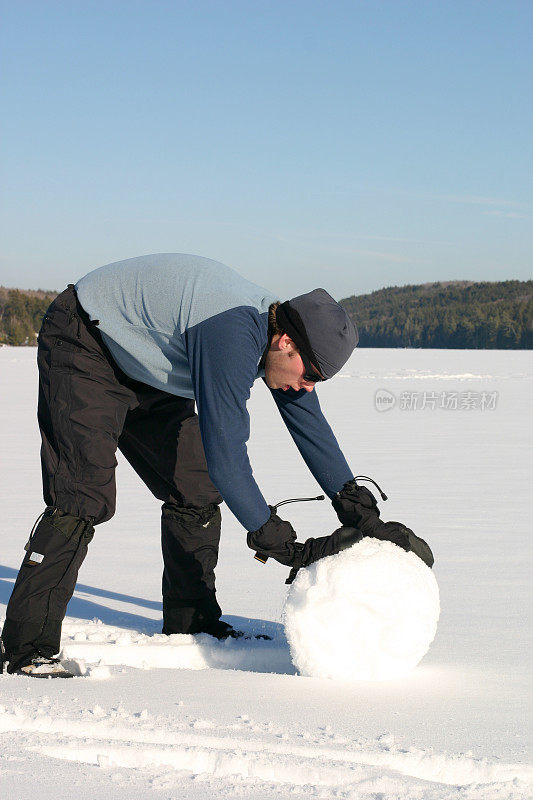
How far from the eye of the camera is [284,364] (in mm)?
2682

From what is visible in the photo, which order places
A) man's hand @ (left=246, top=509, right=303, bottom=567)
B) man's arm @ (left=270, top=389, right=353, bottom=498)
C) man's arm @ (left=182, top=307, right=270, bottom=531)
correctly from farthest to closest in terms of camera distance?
1. man's arm @ (left=270, top=389, right=353, bottom=498)
2. man's hand @ (left=246, top=509, right=303, bottom=567)
3. man's arm @ (left=182, top=307, right=270, bottom=531)

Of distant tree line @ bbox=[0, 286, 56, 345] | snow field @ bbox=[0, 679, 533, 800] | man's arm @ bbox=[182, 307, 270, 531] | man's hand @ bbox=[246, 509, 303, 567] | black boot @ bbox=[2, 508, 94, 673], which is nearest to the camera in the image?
snow field @ bbox=[0, 679, 533, 800]

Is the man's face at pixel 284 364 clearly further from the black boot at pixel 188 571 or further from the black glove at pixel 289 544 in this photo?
the black boot at pixel 188 571

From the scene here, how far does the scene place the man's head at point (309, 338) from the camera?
103 inches

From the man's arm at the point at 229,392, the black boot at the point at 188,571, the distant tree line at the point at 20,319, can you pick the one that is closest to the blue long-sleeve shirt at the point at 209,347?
the man's arm at the point at 229,392

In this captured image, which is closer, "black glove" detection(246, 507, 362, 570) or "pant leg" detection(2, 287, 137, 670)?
"black glove" detection(246, 507, 362, 570)

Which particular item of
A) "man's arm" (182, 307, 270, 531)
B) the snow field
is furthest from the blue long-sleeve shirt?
the snow field

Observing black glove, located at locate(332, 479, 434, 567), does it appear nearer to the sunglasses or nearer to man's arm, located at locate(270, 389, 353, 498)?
man's arm, located at locate(270, 389, 353, 498)

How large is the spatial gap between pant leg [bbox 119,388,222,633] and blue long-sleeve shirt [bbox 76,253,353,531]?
358 mm

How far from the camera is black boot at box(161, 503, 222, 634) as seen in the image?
3357mm

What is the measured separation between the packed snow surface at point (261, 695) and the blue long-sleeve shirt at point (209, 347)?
593 mm

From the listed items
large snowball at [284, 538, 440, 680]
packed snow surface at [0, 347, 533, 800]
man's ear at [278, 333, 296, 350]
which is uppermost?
man's ear at [278, 333, 296, 350]

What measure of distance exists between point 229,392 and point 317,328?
0.34m

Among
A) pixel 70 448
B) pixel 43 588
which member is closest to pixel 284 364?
pixel 70 448
